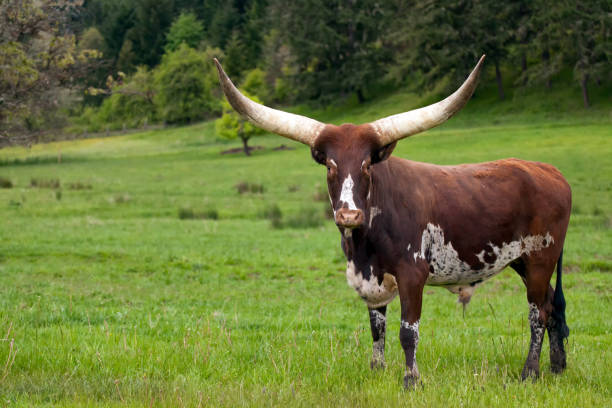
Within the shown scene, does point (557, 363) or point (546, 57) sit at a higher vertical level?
point (546, 57)

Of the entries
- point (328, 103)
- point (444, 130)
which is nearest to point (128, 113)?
point (328, 103)

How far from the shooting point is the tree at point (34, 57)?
41.3ft

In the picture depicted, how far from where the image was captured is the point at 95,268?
1482cm

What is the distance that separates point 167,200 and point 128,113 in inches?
2728

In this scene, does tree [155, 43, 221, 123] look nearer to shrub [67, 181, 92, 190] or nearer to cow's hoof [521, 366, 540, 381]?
shrub [67, 181, 92, 190]

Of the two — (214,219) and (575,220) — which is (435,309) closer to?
(575,220)

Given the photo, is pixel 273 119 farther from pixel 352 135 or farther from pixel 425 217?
pixel 425 217

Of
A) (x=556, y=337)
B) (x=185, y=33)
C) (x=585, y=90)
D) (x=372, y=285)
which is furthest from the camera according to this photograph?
(x=185, y=33)

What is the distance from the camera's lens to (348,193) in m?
5.29

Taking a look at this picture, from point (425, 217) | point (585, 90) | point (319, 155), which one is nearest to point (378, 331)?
point (425, 217)

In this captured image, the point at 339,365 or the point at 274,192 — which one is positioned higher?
the point at 339,365

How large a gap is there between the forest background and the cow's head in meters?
9.03

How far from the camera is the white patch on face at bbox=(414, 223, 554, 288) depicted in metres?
6.00

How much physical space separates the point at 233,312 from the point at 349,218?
5.87 m
